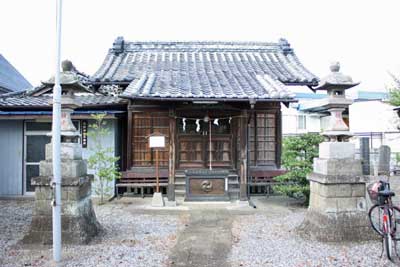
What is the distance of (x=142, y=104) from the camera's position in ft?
37.2

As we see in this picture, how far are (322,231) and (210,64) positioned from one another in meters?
8.57

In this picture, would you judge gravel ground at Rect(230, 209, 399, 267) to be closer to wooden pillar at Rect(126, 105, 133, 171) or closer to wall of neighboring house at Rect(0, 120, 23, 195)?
wooden pillar at Rect(126, 105, 133, 171)

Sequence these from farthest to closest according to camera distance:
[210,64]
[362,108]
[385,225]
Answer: [362,108] < [210,64] < [385,225]

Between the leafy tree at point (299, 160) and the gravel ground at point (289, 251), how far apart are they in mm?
2311

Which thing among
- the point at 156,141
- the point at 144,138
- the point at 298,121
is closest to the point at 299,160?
the point at 156,141

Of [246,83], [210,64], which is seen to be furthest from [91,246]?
[210,64]

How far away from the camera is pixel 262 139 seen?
467 inches

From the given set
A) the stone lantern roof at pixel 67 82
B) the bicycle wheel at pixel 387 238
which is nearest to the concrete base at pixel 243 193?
the bicycle wheel at pixel 387 238

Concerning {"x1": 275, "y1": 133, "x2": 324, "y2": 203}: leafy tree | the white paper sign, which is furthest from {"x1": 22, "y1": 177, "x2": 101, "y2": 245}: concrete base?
{"x1": 275, "y1": 133, "x2": 324, "y2": 203}: leafy tree

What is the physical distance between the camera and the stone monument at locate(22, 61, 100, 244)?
19.5ft

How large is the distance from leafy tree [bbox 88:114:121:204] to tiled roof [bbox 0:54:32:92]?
848 cm

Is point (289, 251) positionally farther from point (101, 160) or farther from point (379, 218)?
point (101, 160)

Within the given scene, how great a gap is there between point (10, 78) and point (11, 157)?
9595 mm

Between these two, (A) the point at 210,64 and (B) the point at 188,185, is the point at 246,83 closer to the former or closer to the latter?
(A) the point at 210,64
